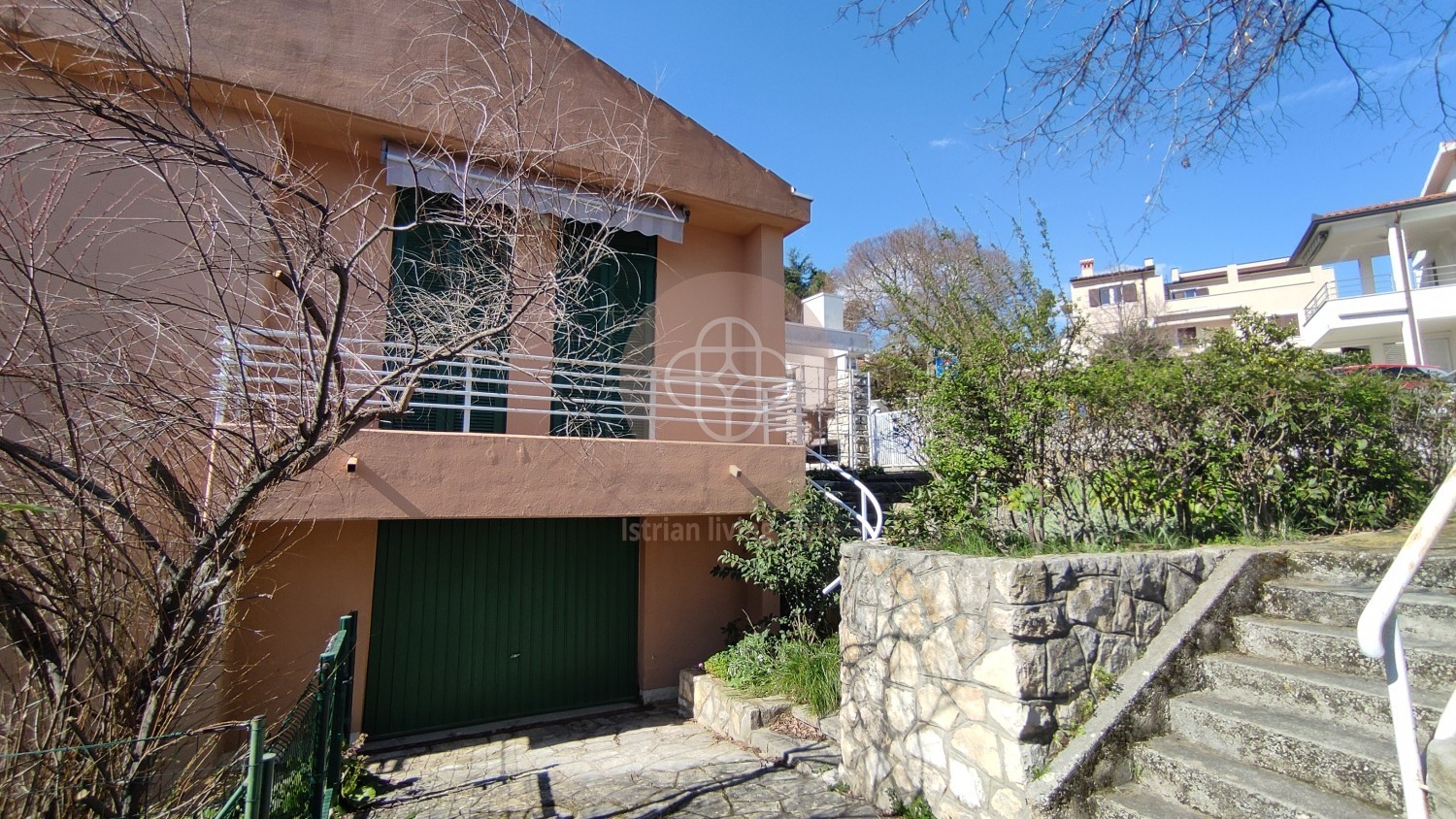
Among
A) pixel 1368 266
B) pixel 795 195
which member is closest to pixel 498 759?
pixel 795 195

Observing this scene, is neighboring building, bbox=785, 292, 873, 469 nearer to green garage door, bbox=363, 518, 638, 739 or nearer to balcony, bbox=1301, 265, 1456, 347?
green garage door, bbox=363, 518, 638, 739

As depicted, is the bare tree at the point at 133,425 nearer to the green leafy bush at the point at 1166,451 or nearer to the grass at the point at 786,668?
the green leafy bush at the point at 1166,451

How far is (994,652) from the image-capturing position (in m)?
3.78

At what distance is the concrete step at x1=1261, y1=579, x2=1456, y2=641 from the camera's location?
3.47 metres

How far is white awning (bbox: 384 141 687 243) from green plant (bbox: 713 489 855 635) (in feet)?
11.0

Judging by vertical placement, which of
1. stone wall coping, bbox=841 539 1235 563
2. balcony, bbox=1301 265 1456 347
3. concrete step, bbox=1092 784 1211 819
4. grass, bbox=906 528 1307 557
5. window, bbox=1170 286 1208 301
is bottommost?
concrete step, bbox=1092 784 1211 819

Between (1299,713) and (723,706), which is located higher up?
(1299,713)

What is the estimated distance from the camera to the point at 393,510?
19.3 feet

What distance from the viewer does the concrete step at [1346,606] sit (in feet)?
11.4

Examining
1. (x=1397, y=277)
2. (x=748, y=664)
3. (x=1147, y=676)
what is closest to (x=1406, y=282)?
(x=1397, y=277)

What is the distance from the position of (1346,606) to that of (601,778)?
17.4 ft

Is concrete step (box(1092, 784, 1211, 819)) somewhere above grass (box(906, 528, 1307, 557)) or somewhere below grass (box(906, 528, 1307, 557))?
below

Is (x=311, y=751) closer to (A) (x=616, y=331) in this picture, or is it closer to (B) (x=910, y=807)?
(B) (x=910, y=807)

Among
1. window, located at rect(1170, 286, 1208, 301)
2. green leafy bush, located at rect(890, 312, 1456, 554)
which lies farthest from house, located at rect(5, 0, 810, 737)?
window, located at rect(1170, 286, 1208, 301)
